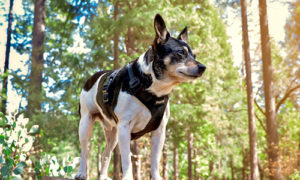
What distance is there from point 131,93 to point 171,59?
48cm

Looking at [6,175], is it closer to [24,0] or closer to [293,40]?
[293,40]

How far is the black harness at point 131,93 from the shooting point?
2691mm

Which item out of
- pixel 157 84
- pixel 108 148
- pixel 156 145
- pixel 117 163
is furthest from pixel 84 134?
pixel 117 163

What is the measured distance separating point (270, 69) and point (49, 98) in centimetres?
833

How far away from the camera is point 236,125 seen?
2055cm

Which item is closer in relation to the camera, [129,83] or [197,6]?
[129,83]

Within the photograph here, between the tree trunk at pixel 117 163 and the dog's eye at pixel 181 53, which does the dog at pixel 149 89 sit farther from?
the tree trunk at pixel 117 163

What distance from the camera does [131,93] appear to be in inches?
106

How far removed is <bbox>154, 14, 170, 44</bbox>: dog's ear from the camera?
2557 millimetres

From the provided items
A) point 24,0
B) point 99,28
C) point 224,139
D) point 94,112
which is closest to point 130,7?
point 99,28

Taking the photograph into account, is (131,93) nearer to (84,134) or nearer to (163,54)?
(163,54)

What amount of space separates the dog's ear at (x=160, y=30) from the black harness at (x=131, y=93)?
335mm

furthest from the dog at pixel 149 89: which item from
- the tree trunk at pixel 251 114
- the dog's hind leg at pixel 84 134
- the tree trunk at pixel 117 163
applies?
the tree trunk at pixel 251 114

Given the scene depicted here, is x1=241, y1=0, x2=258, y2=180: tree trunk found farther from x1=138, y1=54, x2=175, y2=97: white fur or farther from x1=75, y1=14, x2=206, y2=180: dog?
x1=138, y1=54, x2=175, y2=97: white fur
